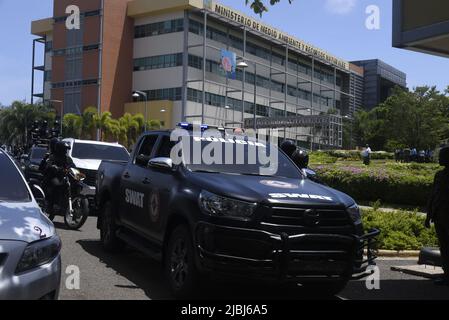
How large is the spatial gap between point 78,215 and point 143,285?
4.88m

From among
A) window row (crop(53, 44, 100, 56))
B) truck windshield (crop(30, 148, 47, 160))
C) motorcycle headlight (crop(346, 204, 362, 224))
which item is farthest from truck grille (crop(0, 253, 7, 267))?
window row (crop(53, 44, 100, 56))

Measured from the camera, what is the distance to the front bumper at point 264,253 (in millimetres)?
5422

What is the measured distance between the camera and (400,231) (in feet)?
35.6

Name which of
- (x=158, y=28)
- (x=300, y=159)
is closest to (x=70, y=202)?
(x=300, y=159)

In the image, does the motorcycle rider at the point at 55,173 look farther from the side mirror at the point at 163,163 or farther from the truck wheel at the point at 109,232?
the side mirror at the point at 163,163

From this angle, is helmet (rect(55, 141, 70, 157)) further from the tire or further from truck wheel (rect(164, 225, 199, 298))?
truck wheel (rect(164, 225, 199, 298))

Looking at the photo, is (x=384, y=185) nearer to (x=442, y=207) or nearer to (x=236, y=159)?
(x=442, y=207)

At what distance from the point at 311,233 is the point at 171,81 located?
63.7m

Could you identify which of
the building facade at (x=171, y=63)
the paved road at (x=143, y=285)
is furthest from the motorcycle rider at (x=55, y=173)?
the building facade at (x=171, y=63)

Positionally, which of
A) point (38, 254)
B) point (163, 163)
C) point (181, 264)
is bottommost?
point (181, 264)

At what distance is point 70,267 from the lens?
763 centimetres

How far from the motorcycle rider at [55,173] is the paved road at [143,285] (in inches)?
93.9
